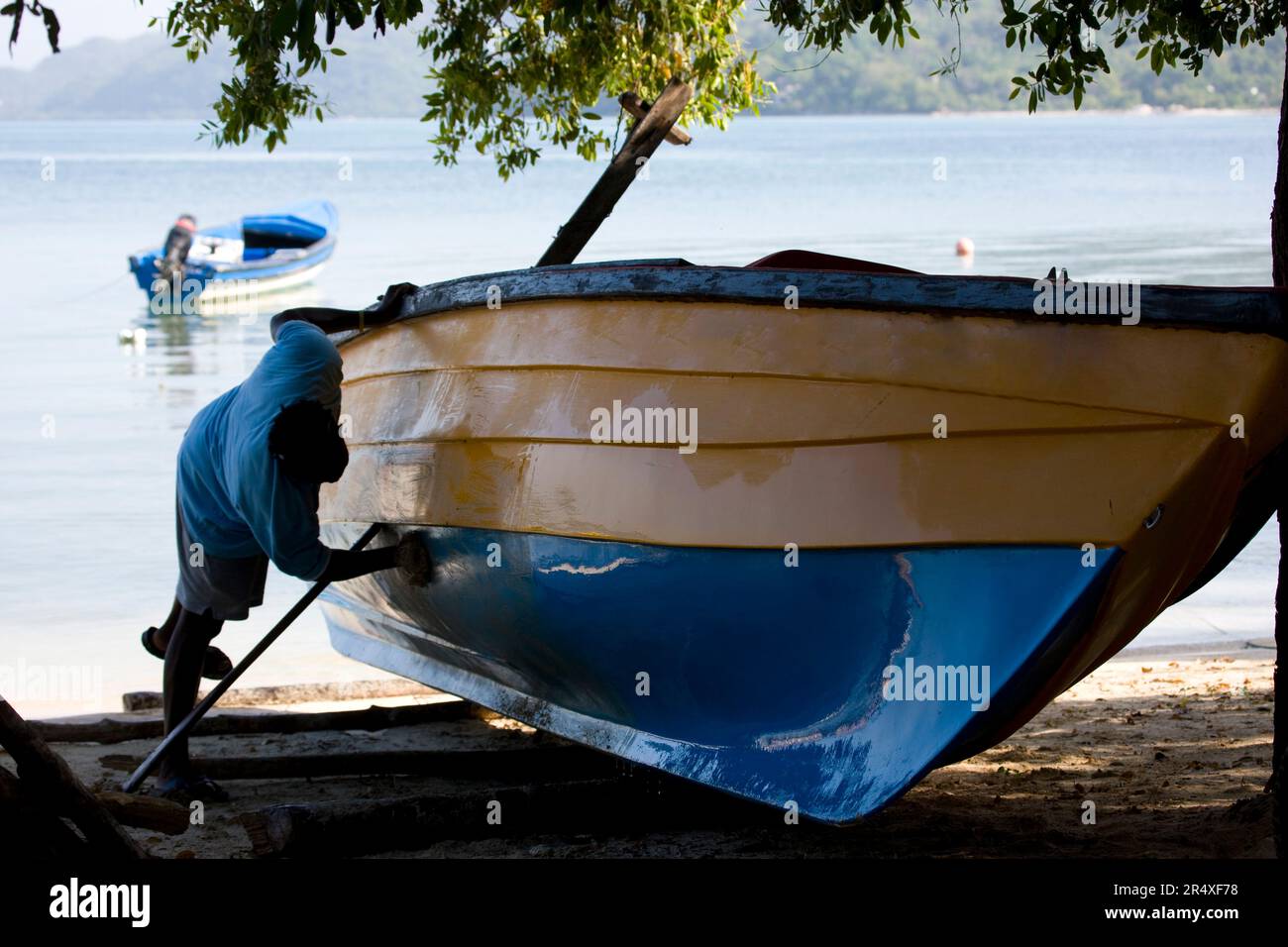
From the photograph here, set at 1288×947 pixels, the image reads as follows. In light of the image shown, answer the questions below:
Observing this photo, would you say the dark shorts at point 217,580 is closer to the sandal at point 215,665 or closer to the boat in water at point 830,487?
the sandal at point 215,665

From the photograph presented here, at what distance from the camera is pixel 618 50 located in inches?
269

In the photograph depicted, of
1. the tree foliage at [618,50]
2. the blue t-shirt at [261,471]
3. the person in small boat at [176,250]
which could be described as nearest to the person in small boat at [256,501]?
the blue t-shirt at [261,471]

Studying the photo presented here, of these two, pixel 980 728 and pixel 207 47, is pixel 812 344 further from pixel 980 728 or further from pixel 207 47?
pixel 207 47

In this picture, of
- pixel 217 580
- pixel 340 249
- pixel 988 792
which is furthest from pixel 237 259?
pixel 988 792

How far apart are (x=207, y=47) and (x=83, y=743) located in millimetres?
2856

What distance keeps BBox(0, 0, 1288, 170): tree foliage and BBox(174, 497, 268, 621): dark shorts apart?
5.17 ft

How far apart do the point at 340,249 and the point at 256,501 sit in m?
32.6

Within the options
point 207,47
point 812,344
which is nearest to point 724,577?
point 812,344

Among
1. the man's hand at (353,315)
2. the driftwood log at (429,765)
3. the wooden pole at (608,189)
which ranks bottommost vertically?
the driftwood log at (429,765)

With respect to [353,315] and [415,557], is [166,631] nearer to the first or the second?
[415,557]

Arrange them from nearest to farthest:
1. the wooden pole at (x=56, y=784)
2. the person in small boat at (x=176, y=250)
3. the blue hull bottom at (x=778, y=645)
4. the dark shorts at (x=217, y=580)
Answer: the wooden pole at (x=56, y=784), the blue hull bottom at (x=778, y=645), the dark shorts at (x=217, y=580), the person in small boat at (x=176, y=250)

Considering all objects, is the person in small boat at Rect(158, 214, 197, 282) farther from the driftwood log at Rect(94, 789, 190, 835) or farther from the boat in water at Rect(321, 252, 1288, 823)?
the driftwood log at Rect(94, 789, 190, 835)

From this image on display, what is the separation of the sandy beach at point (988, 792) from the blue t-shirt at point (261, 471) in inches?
31.0

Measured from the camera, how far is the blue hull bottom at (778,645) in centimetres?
365
